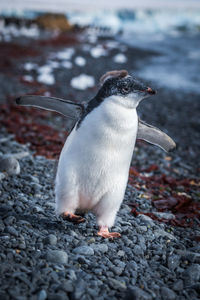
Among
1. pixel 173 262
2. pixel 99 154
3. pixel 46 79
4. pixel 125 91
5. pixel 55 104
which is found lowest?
pixel 46 79

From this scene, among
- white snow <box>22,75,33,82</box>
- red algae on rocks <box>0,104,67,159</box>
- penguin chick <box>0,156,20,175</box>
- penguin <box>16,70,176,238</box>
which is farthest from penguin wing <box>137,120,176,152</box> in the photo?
white snow <box>22,75,33,82</box>

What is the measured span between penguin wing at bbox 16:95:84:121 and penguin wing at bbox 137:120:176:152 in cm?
55

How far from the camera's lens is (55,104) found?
2848mm

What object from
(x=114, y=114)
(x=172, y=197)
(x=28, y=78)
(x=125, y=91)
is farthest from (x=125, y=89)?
(x=28, y=78)

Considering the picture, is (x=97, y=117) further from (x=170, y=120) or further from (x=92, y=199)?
(x=170, y=120)

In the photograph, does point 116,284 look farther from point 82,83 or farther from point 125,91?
point 82,83

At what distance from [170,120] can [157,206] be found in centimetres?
590

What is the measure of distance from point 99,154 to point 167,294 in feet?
3.49

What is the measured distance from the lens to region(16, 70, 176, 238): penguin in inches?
100

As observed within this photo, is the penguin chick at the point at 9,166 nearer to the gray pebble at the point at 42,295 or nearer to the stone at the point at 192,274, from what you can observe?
the gray pebble at the point at 42,295

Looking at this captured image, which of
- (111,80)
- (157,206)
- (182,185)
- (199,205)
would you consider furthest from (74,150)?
(182,185)

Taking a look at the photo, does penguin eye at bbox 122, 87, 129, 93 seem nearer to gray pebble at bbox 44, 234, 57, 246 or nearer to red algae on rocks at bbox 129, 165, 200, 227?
gray pebble at bbox 44, 234, 57, 246

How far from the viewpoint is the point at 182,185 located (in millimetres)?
4938

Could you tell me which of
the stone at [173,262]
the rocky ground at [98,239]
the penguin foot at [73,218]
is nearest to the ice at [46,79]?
the rocky ground at [98,239]
